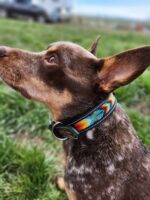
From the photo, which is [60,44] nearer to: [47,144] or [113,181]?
[113,181]

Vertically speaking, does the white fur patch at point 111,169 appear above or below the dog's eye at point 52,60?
below

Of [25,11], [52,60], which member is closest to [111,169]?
[52,60]

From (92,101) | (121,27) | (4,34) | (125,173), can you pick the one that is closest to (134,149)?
(125,173)

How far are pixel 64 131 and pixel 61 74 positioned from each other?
0.49 m

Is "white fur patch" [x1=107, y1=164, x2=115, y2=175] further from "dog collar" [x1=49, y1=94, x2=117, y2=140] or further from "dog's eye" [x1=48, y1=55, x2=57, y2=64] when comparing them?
"dog's eye" [x1=48, y1=55, x2=57, y2=64]

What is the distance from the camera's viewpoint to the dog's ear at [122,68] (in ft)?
10.7

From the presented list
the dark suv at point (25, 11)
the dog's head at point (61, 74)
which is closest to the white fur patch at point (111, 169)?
the dog's head at point (61, 74)

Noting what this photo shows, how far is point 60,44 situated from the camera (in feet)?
12.6

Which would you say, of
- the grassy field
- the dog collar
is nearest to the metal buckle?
the dog collar

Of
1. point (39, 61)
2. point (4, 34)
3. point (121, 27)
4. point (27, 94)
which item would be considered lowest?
point (121, 27)

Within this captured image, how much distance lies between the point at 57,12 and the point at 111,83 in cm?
2163

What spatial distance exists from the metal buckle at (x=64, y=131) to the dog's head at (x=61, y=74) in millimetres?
79

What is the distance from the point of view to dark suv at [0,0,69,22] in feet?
74.8

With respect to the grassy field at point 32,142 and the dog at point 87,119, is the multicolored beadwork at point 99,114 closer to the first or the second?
the dog at point 87,119
